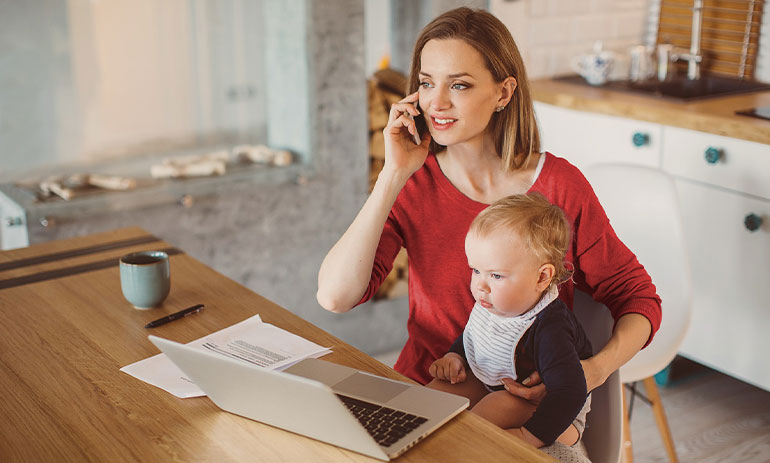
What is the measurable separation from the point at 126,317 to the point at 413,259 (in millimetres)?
583

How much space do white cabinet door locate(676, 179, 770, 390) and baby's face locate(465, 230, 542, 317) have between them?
143 centimetres

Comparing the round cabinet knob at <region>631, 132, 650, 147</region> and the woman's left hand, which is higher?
the round cabinet knob at <region>631, 132, 650, 147</region>

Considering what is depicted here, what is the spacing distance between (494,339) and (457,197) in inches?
13.2

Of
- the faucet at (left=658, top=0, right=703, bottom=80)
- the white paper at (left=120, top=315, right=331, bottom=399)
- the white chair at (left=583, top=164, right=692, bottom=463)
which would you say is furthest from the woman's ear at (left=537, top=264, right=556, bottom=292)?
the faucet at (left=658, top=0, right=703, bottom=80)

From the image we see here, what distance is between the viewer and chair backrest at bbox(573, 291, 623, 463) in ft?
5.52

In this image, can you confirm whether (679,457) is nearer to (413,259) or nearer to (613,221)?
(613,221)

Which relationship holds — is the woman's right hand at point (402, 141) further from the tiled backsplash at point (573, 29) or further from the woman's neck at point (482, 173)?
the tiled backsplash at point (573, 29)

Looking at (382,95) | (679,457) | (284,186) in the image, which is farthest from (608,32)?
(679,457)

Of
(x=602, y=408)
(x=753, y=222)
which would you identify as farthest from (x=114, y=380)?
(x=753, y=222)

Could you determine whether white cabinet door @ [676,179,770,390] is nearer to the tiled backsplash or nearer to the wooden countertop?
the wooden countertop

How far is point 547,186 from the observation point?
173cm

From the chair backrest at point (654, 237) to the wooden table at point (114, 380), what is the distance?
3.42 feet

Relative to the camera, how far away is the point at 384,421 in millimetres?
1225

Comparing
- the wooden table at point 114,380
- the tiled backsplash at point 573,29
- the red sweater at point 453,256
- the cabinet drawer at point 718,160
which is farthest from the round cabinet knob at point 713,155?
the wooden table at point 114,380
